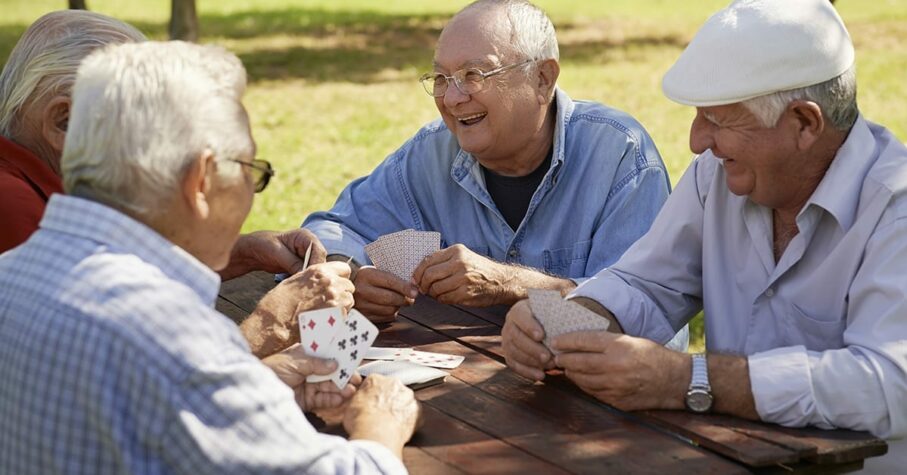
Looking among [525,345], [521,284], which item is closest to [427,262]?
[521,284]

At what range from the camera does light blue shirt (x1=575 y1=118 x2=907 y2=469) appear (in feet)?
8.95

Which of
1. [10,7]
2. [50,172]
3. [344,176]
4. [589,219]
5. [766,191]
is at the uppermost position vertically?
[766,191]

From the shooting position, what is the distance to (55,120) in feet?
11.1

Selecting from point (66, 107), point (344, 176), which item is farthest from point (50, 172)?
point (344, 176)

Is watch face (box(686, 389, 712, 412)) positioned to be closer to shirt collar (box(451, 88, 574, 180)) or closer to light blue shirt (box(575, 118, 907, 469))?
light blue shirt (box(575, 118, 907, 469))

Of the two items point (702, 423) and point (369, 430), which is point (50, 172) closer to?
point (369, 430)

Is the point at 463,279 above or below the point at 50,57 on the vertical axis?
below

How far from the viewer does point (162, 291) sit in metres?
2.12

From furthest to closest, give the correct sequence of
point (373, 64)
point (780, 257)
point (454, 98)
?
point (373, 64)
point (454, 98)
point (780, 257)

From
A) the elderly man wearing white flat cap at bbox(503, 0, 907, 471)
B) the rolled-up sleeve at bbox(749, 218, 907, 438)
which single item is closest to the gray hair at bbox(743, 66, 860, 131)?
the elderly man wearing white flat cap at bbox(503, 0, 907, 471)

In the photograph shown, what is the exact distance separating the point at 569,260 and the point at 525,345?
1.14 metres

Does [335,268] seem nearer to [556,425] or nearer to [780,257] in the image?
[556,425]

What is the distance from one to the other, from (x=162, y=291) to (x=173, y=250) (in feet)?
0.36

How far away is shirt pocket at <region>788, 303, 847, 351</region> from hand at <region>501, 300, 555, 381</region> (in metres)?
0.65
